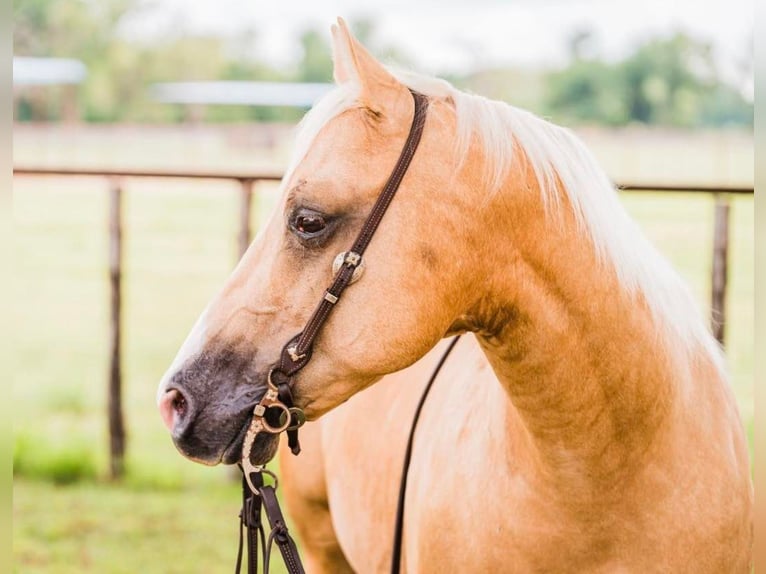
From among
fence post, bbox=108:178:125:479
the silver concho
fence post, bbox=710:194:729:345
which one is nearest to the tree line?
fence post, bbox=108:178:125:479

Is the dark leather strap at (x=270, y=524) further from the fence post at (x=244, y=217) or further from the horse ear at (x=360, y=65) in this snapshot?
the fence post at (x=244, y=217)

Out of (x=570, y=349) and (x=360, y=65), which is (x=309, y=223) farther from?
(x=570, y=349)

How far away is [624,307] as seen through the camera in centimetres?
172

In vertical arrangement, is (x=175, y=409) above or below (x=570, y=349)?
below

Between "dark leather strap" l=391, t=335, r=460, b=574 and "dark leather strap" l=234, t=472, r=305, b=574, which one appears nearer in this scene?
"dark leather strap" l=234, t=472, r=305, b=574

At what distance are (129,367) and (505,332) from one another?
6514mm

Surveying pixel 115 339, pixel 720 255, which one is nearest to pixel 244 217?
pixel 115 339

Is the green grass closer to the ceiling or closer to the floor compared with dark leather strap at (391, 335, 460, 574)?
closer to the floor

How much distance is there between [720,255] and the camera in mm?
4977

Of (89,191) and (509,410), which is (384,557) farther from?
(89,191)

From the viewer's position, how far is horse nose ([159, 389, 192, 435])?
5.40 feet

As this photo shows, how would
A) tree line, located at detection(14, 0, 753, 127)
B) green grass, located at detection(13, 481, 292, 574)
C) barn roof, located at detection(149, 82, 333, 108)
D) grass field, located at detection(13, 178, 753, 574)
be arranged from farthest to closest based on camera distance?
barn roof, located at detection(149, 82, 333, 108) < tree line, located at detection(14, 0, 753, 127) < grass field, located at detection(13, 178, 753, 574) < green grass, located at detection(13, 481, 292, 574)

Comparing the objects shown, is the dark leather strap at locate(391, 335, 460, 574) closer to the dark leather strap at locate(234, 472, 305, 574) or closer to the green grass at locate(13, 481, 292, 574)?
the dark leather strap at locate(234, 472, 305, 574)

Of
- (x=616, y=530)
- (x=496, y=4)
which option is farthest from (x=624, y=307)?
(x=496, y=4)
